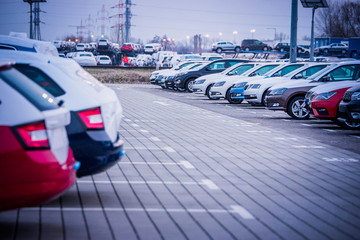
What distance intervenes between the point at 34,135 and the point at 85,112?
175 centimetres

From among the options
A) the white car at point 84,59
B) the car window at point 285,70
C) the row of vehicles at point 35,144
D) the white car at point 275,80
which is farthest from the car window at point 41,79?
the white car at point 84,59

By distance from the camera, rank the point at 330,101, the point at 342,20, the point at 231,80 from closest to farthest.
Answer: the point at 330,101 < the point at 231,80 < the point at 342,20

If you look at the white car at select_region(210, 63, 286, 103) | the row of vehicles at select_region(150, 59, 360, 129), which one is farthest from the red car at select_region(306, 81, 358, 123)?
the white car at select_region(210, 63, 286, 103)

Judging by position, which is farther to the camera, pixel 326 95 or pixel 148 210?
pixel 326 95

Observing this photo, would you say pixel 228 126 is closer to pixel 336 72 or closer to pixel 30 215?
pixel 336 72

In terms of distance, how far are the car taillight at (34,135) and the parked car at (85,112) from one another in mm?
1504

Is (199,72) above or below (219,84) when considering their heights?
above

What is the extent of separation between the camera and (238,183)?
28.2ft

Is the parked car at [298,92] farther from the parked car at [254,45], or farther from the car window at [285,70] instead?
the parked car at [254,45]

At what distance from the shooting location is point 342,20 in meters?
106

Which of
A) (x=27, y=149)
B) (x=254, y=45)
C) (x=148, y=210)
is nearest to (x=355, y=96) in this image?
(x=148, y=210)

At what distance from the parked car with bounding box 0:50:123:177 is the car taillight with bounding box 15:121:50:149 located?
1.50m

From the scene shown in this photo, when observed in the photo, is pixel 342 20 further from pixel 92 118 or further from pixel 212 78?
pixel 92 118

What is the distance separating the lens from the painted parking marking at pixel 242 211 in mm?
6727
